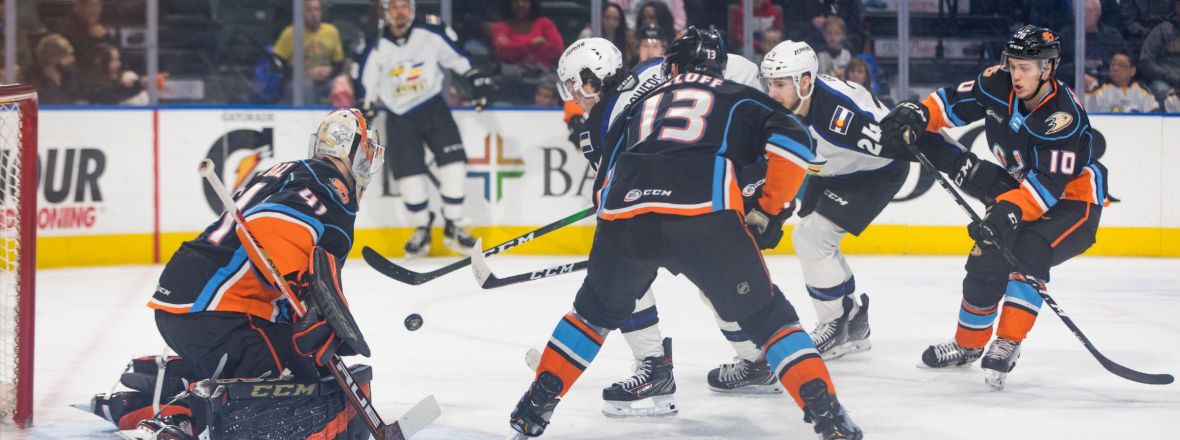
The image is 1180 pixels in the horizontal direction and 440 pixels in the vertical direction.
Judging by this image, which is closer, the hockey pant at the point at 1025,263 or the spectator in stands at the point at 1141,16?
the hockey pant at the point at 1025,263

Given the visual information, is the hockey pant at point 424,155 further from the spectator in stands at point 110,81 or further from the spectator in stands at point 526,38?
the spectator in stands at point 110,81

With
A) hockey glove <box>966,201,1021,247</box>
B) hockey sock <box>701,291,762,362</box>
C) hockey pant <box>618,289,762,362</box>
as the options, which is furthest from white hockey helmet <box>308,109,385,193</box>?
hockey glove <box>966,201,1021,247</box>

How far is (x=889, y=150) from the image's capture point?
14.1 ft

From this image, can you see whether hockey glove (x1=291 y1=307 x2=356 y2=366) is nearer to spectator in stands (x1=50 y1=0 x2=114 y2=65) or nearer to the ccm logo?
the ccm logo

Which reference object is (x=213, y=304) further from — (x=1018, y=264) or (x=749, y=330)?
(x=1018, y=264)

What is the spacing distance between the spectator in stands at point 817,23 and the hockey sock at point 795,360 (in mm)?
4545

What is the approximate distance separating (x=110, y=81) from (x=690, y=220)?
4657 mm

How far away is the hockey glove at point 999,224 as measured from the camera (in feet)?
12.5

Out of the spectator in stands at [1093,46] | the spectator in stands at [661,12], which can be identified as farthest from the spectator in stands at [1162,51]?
the spectator in stands at [661,12]

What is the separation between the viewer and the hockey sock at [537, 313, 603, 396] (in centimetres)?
315

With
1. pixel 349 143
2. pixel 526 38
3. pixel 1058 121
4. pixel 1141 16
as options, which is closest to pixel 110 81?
pixel 526 38

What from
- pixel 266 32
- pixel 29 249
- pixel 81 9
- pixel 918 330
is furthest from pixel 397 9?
pixel 29 249

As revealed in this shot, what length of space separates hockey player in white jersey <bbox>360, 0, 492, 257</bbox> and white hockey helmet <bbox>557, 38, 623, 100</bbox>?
11.6ft

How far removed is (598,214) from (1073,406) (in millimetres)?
1490
